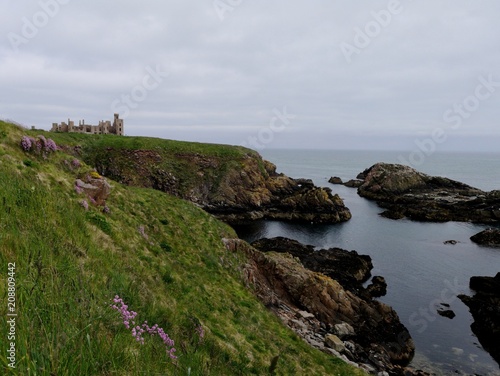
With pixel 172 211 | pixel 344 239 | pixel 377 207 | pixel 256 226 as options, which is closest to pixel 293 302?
pixel 172 211

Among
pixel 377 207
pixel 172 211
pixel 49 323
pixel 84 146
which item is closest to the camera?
pixel 49 323

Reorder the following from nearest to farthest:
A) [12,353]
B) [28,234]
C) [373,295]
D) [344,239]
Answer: [12,353]
[28,234]
[373,295]
[344,239]

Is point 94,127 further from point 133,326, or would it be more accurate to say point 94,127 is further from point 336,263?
point 133,326

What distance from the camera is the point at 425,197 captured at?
105 metres

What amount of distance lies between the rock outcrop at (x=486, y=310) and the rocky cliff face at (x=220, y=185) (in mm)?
39268

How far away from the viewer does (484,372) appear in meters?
28.2

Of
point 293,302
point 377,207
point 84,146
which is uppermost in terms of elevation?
point 84,146

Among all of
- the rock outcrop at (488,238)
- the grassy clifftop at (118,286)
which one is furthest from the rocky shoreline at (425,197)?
the grassy clifftop at (118,286)

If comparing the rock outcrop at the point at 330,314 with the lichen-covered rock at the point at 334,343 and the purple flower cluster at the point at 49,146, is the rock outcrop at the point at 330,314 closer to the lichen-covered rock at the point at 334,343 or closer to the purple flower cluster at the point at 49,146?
the lichen-covered rock at the point at 334,343

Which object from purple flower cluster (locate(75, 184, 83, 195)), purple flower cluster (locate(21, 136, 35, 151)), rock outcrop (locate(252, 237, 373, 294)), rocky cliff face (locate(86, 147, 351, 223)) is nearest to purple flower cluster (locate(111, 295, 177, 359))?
purple flower cluster (locate(75, 184, 83, 195))


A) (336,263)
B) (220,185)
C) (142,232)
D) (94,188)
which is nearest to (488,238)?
(336,263)

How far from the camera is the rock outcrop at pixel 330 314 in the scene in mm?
26312

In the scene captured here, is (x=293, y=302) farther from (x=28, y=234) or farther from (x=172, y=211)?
(x=28, y=234)

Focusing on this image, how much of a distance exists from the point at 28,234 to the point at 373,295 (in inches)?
1661
